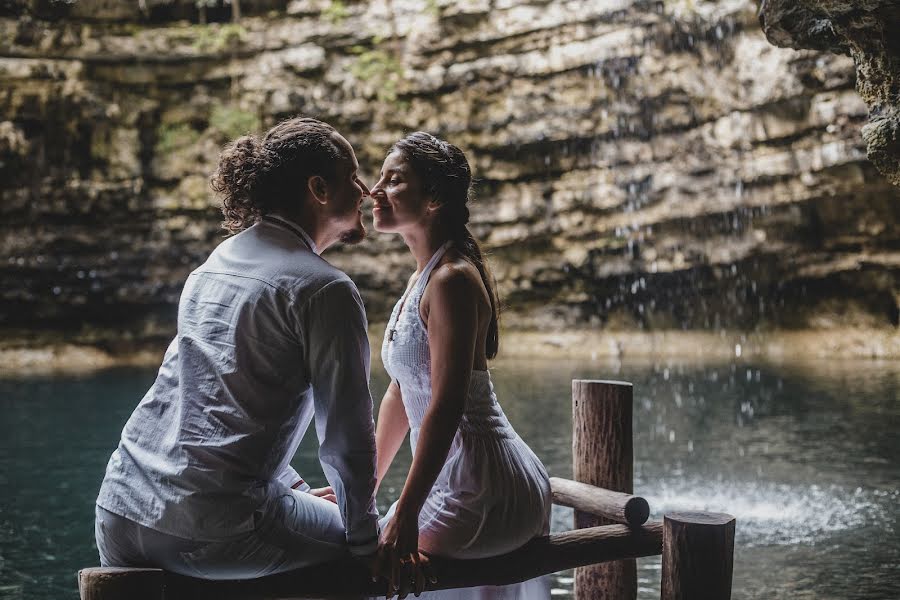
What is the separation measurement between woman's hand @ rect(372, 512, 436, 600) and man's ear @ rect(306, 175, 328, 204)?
88 centimetres

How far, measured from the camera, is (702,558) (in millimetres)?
2566

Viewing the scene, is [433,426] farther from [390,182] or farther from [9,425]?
[9,425]

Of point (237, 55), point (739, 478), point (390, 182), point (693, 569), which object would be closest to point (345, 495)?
point (390, 182)

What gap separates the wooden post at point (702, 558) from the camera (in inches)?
101

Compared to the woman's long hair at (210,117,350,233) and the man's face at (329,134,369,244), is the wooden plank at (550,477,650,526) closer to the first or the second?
the man's face at (329,134,369,244)

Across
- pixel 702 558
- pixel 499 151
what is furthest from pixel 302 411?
pixel 499 151

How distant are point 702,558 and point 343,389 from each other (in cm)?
130

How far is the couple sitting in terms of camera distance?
2.01 m

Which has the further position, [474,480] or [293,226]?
[474,480]

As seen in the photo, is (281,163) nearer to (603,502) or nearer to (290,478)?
(290,478)

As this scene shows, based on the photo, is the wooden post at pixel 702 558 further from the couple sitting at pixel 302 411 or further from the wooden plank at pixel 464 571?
the couple sitting at pixel 302 411

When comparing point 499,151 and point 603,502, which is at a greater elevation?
point 499,151

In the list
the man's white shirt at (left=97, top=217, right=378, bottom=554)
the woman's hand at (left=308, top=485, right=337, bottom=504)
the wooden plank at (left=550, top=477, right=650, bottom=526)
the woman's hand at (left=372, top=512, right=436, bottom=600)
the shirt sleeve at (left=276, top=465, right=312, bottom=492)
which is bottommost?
the wooden plank at (left=550, top=477, right=650, bottom=526)

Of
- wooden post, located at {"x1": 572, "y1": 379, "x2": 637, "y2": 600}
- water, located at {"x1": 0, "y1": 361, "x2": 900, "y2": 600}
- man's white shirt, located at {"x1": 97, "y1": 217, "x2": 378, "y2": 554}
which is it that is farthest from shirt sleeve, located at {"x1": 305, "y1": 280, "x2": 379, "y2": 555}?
water, located at {"x1": 0, "y1": 361, "x2": 900, "y2": 600}
